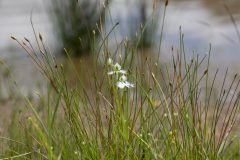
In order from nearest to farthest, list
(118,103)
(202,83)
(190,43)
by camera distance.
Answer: (118,103) → (202,83) → (190,43)

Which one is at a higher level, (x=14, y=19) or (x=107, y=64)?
(x=14, y=19)

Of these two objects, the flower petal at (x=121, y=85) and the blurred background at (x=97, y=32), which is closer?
the flower petal at (x=121, y=85)

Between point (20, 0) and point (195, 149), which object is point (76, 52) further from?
point (195, 149)

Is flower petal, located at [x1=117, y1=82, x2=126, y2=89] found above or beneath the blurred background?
beneath

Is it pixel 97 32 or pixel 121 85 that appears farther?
pixel 97 32

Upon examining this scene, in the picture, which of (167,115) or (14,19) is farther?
(14,19)

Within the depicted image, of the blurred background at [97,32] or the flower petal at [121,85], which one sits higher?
the blurred background at [97,32]

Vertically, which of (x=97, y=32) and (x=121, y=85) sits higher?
(x=97, y=32)

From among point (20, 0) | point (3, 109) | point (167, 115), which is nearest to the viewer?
point (167, 115)

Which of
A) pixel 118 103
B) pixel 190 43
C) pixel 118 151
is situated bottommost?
pixel 118 151

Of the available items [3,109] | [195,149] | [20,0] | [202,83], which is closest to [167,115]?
[195,149]

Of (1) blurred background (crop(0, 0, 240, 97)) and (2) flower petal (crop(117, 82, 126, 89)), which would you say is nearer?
(2) flower petal (crop(117, 82, 126, 89))
